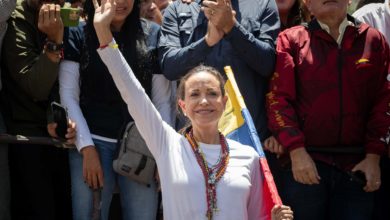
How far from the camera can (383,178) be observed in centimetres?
470

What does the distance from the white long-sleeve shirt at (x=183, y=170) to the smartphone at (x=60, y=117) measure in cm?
77

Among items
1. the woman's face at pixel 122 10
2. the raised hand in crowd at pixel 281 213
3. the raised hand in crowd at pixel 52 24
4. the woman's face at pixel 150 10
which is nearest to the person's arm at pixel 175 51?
the woman's face at pixel 122 10

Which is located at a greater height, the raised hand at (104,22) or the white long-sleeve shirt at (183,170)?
the raised hand at (104,22)

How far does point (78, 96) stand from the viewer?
4.54 meters

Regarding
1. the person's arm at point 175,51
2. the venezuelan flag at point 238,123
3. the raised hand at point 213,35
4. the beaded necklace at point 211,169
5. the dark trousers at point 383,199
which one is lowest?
the dark trousers at point 383,199

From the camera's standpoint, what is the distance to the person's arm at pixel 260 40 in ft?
14.1

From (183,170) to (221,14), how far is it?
1103 millimetres

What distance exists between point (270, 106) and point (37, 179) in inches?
59.6

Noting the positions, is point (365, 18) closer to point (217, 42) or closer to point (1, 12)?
point (217, 42)

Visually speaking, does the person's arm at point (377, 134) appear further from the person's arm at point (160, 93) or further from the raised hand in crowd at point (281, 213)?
the person's arm at point (160, 93)

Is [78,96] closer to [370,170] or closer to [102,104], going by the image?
[102,104]

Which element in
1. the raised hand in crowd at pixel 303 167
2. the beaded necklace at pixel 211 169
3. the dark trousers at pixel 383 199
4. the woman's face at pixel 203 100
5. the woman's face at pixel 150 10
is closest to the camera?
the beaded necklace at pixel 211 169

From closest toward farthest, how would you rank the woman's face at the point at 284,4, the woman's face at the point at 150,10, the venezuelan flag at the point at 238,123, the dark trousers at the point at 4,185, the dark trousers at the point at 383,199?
the venezuelan flag at the point at 238,123, the dark trousers at the point at 4,185, the dark trousers at the point at 383,199, the woman's face at the point at 284,4, the woman's face at the point at 150,10

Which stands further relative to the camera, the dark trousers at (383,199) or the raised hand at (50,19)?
the dark trousers at (383,199)
